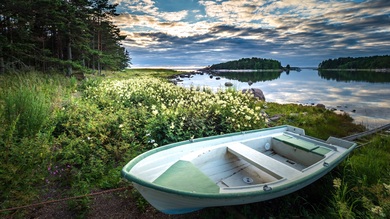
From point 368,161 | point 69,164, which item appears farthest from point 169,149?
point 368,161

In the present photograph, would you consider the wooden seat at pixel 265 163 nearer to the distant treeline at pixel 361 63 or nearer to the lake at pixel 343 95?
the lake at pixel 343 95

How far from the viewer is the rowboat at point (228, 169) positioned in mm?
2496

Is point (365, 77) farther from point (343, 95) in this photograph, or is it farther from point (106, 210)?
point (106, 210)

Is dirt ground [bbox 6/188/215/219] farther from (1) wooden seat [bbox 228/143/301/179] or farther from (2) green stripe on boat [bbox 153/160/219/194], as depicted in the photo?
(1) wooden seat [bbox 228/143/301/179]

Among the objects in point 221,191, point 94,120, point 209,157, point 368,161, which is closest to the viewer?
point 221,191

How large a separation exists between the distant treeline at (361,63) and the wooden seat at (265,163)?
336 feet

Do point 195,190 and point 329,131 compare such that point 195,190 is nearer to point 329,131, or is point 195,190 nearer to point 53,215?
point 53,215

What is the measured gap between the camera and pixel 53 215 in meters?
3.14

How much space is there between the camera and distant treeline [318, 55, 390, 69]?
7988 cm

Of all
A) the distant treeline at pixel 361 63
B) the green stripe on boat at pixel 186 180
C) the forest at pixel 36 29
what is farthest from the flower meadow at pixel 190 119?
the distant treeline at pixel 361 63

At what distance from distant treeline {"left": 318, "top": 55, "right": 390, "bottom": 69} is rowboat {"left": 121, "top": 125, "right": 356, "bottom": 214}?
101190 millimetres

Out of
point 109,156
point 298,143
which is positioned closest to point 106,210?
point 109,156

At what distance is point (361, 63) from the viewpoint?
90.9 meters

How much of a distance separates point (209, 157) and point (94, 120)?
3730mm
